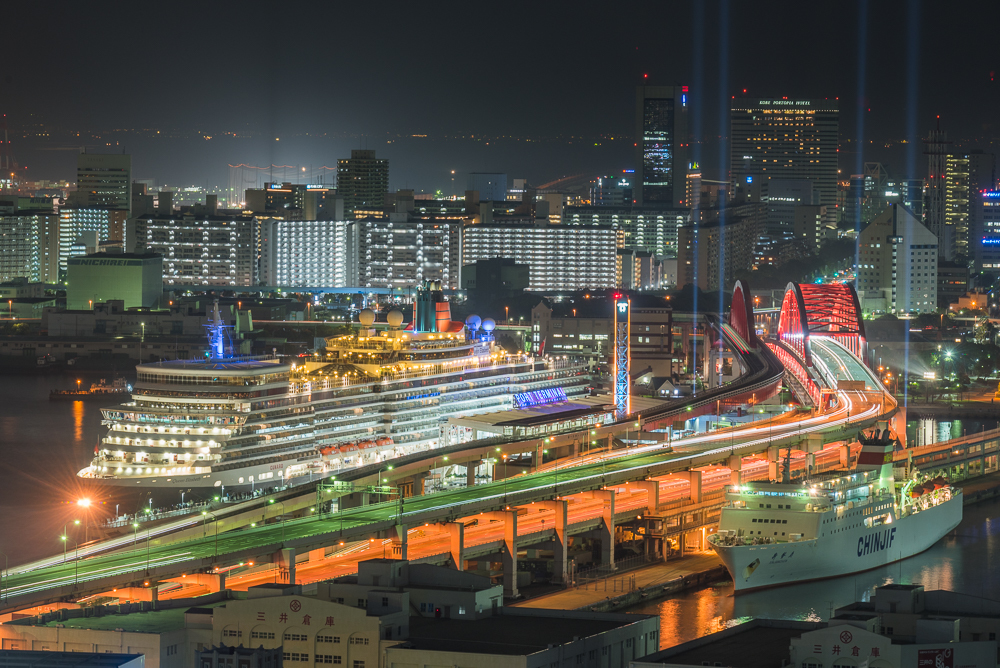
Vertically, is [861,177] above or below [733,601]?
above

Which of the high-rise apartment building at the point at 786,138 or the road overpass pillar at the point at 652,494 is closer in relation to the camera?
the road overpass pillar at the point at 652,494

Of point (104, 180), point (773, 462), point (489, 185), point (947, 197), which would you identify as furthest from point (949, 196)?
point (773, 462)

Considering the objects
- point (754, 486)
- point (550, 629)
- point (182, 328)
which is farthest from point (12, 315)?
point (550, 629)

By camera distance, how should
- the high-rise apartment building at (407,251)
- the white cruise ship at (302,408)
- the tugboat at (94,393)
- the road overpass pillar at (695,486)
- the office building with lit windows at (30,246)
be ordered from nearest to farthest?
the white cruise ship at (302,408) → the road overpass pillar at (695,486) → the tugboat at (94,393) → the high-rise apartment building at (407,251) → the office building with lit windows at (30,246)

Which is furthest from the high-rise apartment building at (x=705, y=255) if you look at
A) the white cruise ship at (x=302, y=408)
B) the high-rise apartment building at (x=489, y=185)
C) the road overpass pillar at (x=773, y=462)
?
the road overpass pillar at (x=773, y=462)

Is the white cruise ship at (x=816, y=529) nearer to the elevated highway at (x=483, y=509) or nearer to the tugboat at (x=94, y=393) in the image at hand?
the elevated highway at (x=483, y=509)

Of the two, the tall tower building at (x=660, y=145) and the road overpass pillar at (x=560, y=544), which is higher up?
the tall tower building at (x=660, y=145)

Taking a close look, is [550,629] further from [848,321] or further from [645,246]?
[645,246]

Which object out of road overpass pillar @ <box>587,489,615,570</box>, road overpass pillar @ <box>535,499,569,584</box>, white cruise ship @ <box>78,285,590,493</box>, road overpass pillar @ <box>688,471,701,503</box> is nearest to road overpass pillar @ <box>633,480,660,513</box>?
road overpass pillar @ <box>688,471,701,503</box>
